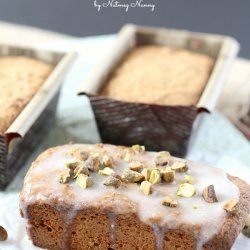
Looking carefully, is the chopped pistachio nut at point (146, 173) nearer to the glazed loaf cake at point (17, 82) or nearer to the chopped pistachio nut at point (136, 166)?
the chopped pistachio nut at point (136, 166)

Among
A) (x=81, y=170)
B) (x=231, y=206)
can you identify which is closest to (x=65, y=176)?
(x=81, y=170)

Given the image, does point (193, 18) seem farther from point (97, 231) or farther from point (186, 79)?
point (97, 231)

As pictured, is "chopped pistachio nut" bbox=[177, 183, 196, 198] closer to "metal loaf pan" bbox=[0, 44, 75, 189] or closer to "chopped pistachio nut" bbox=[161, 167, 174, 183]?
"chopped pistachio nut" bbox=[161, 167, 174, 183]

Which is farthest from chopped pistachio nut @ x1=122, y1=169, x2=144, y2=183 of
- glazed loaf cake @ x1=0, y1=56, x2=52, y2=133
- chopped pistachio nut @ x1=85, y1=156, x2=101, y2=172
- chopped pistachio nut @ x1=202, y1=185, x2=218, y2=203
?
glazed loaf cake @ x1=0, y1=56, x2=52, y2=133

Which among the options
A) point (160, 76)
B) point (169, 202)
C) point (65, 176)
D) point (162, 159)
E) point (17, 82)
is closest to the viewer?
point (169, 202)

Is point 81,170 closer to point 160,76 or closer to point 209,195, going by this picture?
point 209,195

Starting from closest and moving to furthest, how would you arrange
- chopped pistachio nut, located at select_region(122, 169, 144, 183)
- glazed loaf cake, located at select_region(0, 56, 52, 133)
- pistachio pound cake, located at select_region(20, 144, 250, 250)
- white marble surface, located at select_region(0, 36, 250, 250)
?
pistachio pound cake, located at select_region(20, 144, 250, 250)
chopped pistachio nut, located at select_region(122, 169, 144, 183)
white marble surface, located at select_region(0, 36, 250, 250)
glazed loaf cake, located at select_region(0, 56, 52, 133)
